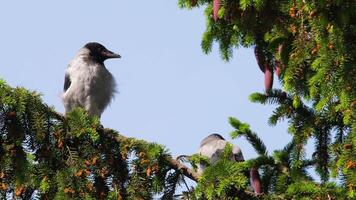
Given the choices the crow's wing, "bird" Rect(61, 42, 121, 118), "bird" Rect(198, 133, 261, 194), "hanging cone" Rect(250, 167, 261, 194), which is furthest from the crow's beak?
"hanging cone" Rect(250, 167, 261, 194)

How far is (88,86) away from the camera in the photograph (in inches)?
381

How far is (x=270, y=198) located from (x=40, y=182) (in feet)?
4.98

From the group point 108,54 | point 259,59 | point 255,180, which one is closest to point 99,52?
point 108,54

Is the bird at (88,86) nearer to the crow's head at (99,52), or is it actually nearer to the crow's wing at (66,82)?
the crow's wing at (66,82)

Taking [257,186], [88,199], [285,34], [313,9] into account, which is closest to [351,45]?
[313,9]

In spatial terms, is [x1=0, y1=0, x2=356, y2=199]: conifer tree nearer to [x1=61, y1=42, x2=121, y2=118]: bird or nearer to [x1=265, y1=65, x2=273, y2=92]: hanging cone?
[x1=265, y1=65, x2=273, y2=92]: hanging cone

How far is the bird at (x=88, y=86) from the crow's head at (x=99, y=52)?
14.5 inches

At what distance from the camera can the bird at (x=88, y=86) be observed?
380 inches

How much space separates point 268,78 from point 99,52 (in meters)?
5.13

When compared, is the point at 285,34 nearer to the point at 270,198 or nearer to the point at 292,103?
the point at 292,103

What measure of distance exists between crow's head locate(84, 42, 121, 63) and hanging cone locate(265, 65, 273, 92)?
484 cm

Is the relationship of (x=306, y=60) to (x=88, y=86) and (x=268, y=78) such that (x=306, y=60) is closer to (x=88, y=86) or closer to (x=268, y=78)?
(x=268, y=78)

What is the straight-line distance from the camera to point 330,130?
6.29 meters

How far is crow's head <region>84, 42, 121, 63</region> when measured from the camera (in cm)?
1081
